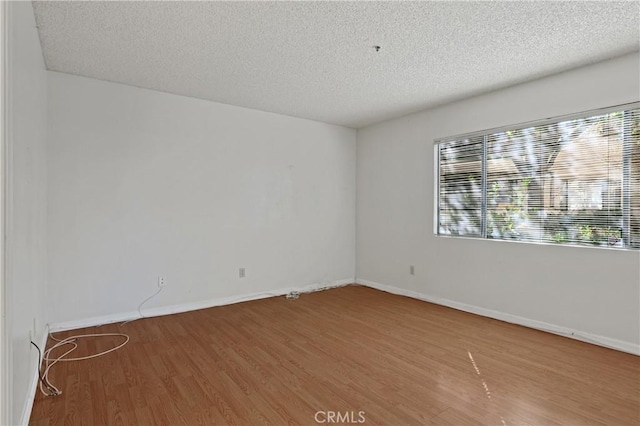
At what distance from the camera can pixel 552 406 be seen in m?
2.14

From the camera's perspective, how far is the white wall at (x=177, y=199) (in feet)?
11.3

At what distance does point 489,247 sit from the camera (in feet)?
13.0

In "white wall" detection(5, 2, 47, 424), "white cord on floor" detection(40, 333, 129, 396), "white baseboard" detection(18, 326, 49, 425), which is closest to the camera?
"white wall" detection(5, 2, 47, 424)

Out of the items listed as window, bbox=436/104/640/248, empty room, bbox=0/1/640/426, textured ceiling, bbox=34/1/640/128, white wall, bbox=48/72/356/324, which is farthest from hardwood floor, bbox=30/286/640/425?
textured ceiling, bbox=34/1/640/128

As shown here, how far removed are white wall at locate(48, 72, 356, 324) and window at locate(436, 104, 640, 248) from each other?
2.00 metres

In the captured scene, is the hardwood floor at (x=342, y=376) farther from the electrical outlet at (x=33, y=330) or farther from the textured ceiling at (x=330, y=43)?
the textured ceiling at (x=330, y=43)

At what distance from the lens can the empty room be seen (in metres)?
2.19

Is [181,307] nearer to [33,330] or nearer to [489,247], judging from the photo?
[33,330]

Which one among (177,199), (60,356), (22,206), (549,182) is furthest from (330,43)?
(60,356)

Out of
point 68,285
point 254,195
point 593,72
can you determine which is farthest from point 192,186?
point 593,72

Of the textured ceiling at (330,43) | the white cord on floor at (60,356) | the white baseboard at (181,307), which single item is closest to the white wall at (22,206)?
the white cord on floor at (60,356)

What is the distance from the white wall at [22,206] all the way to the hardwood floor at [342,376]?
42cm

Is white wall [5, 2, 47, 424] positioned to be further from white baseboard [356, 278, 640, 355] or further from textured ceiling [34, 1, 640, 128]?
white baseboard [356, 278, 640, 355]

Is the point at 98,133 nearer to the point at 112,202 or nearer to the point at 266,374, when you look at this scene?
the point at 112,202
